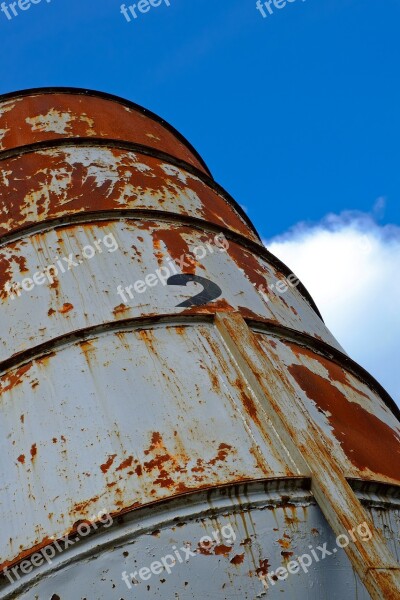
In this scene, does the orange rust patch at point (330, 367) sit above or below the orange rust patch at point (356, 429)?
above

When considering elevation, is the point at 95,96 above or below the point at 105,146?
above

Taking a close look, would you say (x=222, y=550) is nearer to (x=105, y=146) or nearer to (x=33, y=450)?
(x=33, y=450)

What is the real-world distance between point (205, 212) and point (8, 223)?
1306mm

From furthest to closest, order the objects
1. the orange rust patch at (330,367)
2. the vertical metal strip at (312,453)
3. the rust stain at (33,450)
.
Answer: the orange rust patch at (330,367)
the rust stain at (33,450)
the vertical metal strip at (312,453)

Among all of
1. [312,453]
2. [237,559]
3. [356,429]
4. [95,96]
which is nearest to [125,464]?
[237,559]

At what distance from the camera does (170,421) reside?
2.76m

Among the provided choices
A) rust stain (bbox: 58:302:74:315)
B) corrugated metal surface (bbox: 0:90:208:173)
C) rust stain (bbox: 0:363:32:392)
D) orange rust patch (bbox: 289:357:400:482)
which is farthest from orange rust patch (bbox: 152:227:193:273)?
corrugated metal surface (bbox: 0:90:208:173)

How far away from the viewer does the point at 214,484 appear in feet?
8.13

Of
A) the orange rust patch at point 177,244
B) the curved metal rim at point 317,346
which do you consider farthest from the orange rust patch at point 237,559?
the orange rust patch at point 177,244

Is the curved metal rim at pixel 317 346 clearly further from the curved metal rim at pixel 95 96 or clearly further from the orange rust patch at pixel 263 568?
the curved metal rim at pixel 95 96
